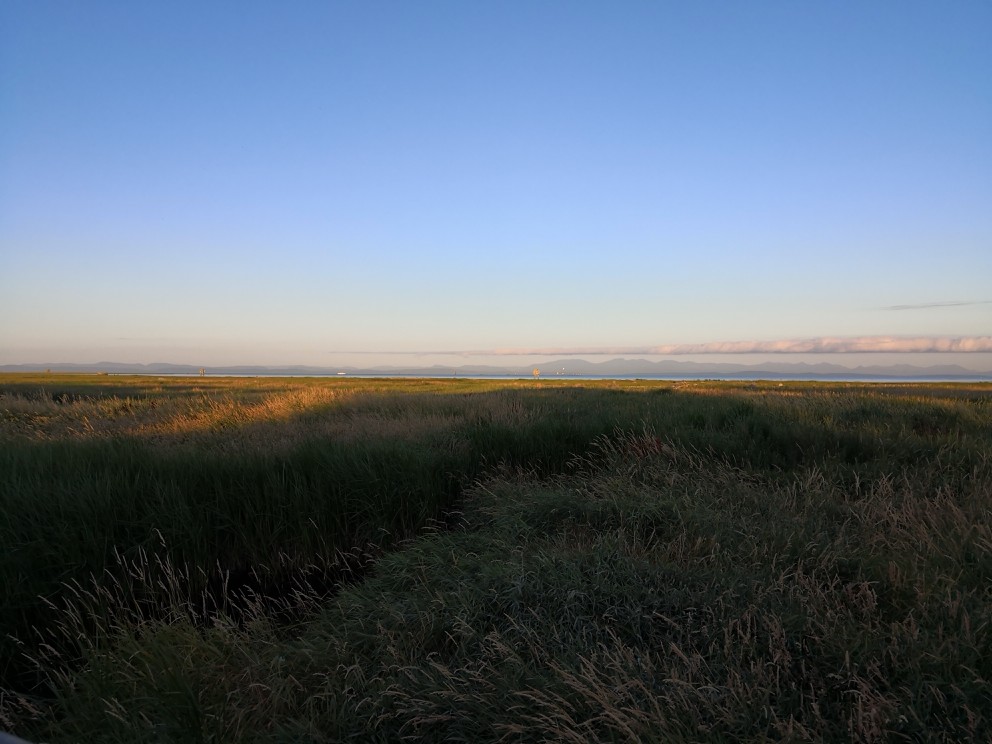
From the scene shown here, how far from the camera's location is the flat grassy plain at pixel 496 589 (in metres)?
2.84

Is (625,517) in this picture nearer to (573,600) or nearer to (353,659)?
(573,600)

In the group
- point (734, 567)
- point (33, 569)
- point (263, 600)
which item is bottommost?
point (263, 600)

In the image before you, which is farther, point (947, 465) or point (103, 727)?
point (947, 465)

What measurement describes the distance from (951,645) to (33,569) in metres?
6.60

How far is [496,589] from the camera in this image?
156 inches

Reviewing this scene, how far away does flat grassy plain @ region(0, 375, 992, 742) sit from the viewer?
284 cm

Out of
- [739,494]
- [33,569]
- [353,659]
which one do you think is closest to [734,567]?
[739,494]

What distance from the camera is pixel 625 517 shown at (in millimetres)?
5391

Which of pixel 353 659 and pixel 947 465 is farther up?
pixel 947 465

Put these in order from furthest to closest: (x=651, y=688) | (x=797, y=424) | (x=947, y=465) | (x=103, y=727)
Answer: (x=797, y=424)
(x=947, y=465)
(x=103, y=727)
(x=651, y=688)

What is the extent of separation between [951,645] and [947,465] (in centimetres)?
485

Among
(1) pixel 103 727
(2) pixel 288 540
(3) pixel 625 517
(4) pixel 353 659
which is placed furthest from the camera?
(2) pixel 288 540

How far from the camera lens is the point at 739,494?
6.05 metres

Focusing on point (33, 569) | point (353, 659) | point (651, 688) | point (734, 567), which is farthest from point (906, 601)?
point (33, 569)
